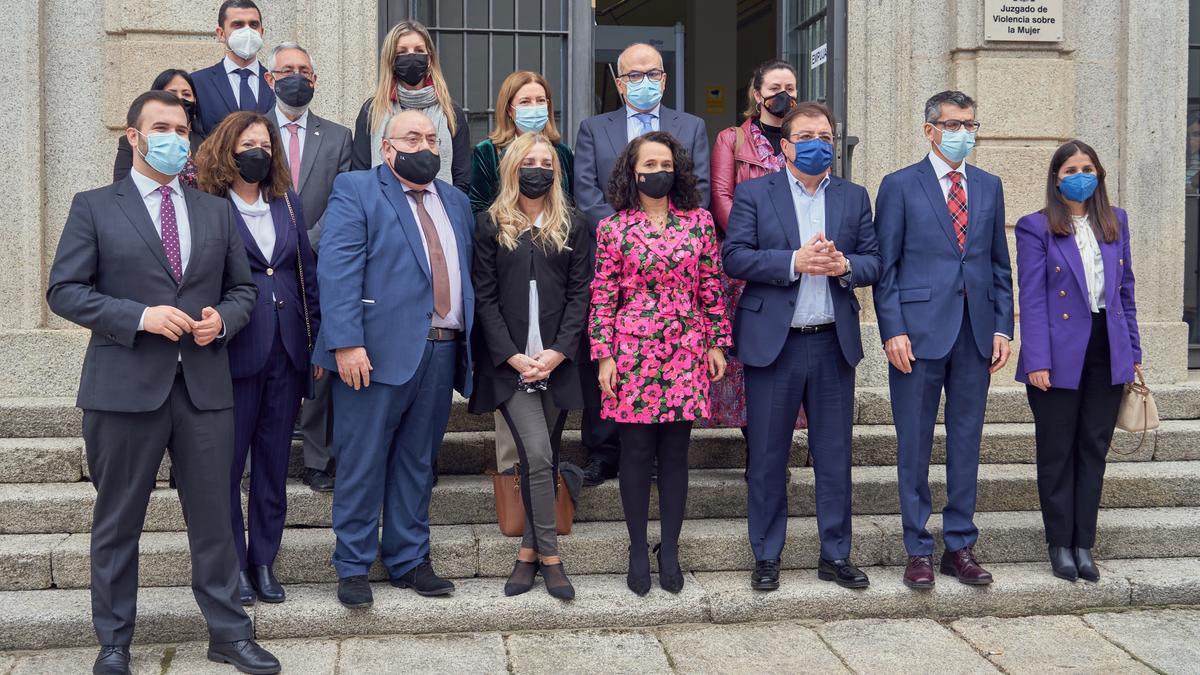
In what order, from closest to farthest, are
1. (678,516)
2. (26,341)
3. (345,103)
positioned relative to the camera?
1. (678,516)
2. (26,341)
3. (345,103)

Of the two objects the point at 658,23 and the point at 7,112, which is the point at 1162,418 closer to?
the point at 7,112

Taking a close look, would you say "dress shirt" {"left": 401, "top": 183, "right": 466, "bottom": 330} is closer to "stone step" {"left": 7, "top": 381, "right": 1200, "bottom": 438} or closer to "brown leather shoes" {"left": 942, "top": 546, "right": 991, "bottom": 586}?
"stone step" {"left": 7, "top": 381, "right": 1200, "bottom": 438}

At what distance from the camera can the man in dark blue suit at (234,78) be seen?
5.36 metres

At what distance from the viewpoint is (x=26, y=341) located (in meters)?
6.54

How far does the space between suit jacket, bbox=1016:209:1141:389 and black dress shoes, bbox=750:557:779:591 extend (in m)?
1.42

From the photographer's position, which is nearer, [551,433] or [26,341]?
[551,433]

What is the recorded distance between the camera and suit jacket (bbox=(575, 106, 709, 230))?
545cm

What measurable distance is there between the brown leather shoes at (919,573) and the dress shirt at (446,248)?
86.5 inches

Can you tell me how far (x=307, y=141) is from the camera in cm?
532

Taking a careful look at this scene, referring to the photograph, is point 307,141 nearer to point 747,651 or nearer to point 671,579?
point 671,579

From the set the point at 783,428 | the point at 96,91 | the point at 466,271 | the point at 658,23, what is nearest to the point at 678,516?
the point at 783,428

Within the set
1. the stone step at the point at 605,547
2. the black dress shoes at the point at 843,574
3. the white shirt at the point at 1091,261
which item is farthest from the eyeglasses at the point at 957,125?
the black dress shoes at the point at 843,574

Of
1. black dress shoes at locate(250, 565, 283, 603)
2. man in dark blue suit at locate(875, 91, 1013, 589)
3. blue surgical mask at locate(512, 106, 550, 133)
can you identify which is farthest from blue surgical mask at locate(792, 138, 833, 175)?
black dress shoes at locate(250, 565, 283, 603)

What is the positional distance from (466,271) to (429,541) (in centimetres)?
118
